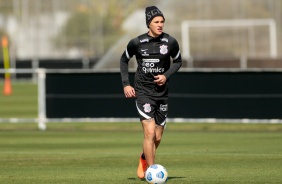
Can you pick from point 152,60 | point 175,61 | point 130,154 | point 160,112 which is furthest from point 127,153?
point 152,60

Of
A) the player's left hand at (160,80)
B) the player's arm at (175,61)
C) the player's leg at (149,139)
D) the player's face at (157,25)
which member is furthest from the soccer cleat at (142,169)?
the player's face at (157,25)

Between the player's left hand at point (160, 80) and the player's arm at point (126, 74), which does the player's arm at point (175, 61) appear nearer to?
the player's left hand at point (160, 80)

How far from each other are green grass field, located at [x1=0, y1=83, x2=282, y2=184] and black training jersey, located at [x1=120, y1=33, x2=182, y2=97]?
1.30 m

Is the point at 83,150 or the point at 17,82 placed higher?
the point at 83,150

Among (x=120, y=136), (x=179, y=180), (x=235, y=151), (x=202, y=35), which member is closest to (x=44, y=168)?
(x=179, y=180)

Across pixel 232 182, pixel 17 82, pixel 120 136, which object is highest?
pixel 232 182

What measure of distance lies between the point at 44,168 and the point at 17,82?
42411 mm

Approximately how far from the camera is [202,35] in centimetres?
5388

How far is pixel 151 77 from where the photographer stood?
533 inches

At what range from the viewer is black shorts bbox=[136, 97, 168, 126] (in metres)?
13.4

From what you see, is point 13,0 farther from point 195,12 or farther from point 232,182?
point 232,182

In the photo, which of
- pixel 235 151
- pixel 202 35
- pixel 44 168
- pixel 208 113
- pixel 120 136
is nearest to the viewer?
pixel 44 168

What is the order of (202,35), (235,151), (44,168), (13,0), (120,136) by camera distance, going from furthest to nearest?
(13,0), (202,35), (120,136), (235,151), (44,168)

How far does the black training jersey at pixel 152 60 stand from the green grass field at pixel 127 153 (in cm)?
130
